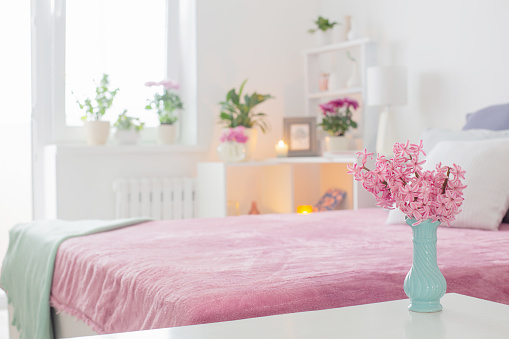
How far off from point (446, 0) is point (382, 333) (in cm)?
285

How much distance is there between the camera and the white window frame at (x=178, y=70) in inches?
151

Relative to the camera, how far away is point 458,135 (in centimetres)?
259

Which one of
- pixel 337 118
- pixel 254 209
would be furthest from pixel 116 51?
pixel 337 118

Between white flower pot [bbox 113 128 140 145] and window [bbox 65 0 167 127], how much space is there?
0.13m

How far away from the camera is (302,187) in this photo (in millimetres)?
4398

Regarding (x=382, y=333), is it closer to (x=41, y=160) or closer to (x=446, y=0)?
(x=446, y=0)

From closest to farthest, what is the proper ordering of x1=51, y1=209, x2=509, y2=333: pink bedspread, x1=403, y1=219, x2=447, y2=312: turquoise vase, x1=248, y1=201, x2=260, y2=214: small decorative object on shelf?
x1=403, y1=219, x2=447, y2=312: turquoise vase
x1=51, y1=209, x2=509, y2=333: pink bedspread
x1=248, y1=201, x2=260, y2=214: small decorative object on shelf

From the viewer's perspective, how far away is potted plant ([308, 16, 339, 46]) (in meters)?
4.12

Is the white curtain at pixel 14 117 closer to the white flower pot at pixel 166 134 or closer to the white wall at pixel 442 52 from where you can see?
the white flower pot at pixel 166 134

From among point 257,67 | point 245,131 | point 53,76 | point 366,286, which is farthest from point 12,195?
point 366,286

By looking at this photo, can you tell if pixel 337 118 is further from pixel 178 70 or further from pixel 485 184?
pixel 485 184

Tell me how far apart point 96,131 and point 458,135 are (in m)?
2.04

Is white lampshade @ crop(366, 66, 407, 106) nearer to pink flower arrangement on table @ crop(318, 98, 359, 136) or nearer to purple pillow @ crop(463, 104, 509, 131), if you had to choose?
pink flower arrangement on table @ crop(318, 98, 359, 136)

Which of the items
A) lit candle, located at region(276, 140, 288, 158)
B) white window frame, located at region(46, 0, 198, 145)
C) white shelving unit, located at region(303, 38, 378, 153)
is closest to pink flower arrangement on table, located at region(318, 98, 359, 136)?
white shelving unit, located at region(303, 38, 378, 153)
